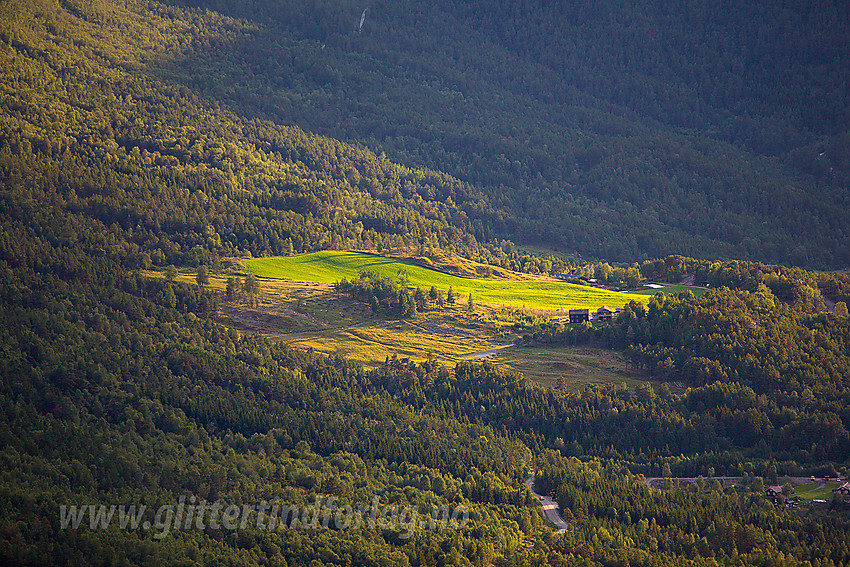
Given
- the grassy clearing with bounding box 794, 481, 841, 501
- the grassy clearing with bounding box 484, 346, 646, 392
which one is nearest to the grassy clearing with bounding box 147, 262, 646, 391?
the grassy clearing with bounding box 484, 346, 646, 392

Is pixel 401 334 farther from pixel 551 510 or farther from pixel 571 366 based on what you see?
pixel 551 510

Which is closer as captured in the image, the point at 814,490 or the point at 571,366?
the point at 814,490

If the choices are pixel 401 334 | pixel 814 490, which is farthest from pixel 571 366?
pixel 814 490

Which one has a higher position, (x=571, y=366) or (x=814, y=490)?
(x=571, y=366)

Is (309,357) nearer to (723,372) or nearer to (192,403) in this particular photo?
(192,403)

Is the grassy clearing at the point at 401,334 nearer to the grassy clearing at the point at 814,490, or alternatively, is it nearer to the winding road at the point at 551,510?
the winding road at the point at 551,510

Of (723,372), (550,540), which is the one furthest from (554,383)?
(550,540)

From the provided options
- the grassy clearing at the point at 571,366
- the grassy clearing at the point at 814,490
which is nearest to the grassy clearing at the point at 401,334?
the grassy clearing at the point at 571,366

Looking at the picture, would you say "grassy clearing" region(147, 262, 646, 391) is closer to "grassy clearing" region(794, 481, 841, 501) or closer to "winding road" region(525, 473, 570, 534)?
"winding road" region(525, 473, 570, 534)
